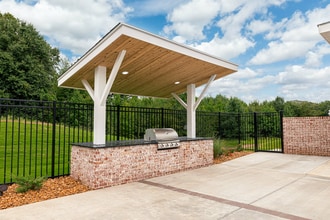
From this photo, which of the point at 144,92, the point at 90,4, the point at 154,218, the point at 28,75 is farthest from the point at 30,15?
the point at 154,218

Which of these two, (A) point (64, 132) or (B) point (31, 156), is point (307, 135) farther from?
(B) point (31, 156)

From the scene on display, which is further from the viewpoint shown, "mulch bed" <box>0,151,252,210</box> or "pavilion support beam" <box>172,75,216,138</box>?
"pavilion support beam" <box>172,75,216,138</box>

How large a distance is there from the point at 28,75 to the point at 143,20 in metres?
15.2

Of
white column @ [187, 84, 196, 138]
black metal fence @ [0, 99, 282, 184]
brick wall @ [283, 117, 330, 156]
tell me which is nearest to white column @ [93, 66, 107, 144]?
black metal fence @ [0, 99, 282, 184]

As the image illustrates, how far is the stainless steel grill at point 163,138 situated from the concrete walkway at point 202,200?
833 millimetres

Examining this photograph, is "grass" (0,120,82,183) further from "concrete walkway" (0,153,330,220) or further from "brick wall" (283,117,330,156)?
"brick wall" (283,117,330,156)

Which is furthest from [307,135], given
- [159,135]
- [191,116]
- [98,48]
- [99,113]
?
[98,48]

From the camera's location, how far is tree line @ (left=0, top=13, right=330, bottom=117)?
61.5 feet

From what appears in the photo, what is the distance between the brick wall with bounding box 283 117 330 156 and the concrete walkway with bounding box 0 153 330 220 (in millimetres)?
3839

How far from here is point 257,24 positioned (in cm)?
1307

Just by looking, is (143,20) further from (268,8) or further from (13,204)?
(13,204)

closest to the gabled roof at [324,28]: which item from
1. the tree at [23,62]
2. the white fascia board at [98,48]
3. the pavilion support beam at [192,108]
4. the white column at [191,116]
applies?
the pavilion support beam at [192,108]

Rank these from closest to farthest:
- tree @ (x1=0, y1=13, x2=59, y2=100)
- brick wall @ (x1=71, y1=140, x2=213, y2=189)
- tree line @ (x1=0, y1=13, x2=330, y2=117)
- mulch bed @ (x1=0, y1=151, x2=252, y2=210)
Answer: mulch bed @ (x1=0, y1=151, x2=252, y2=210), brick wall @ (x1=71, y1=140, x2=213, y2=189), tree line @ (x1=0, y1=13, x2=330, y2=117), tree @ (x1=0, y1=13, x2=59, y2=100)

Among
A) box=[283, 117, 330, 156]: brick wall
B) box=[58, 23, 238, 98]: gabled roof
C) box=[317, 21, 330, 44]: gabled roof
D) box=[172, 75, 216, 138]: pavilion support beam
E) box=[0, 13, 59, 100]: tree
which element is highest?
box=[0, 13, 59, 100]: tree
